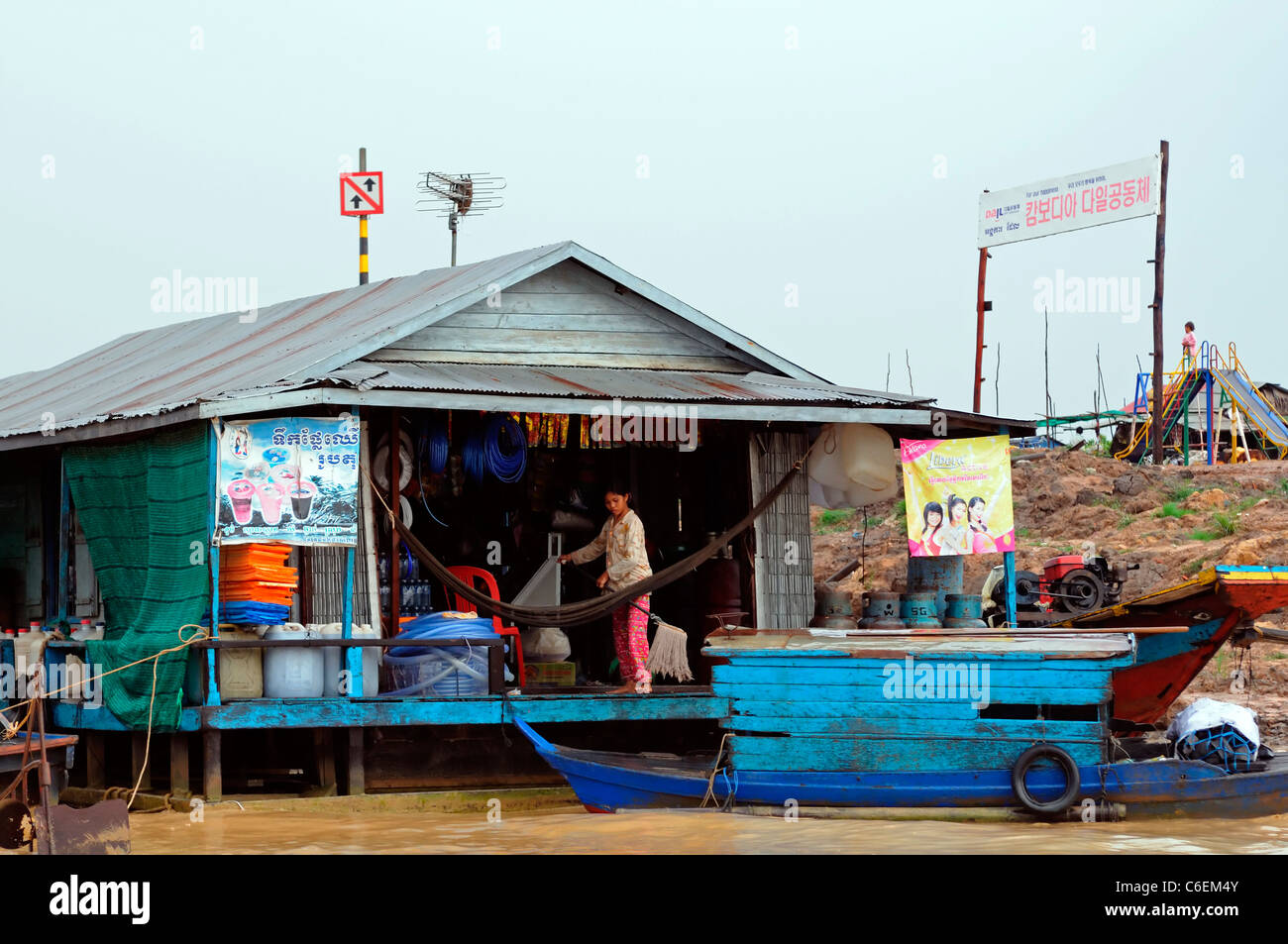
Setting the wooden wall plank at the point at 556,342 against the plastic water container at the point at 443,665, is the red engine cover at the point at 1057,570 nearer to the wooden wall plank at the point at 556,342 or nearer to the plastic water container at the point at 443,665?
the wooden wall plank at the point at 556,342

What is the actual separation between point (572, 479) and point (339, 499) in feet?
13.4

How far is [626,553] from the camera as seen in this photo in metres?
13.4

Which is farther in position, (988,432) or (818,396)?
(988,432)

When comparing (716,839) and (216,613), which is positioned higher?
(216,613)

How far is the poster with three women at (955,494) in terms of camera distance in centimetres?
1402

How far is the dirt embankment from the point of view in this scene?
22.3 m

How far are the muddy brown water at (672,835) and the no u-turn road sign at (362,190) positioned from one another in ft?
29.7

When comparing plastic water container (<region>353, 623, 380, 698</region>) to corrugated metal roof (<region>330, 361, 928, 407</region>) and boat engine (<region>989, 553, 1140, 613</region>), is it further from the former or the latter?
boat engine (<region>989, 553, 1140, 613</region>)

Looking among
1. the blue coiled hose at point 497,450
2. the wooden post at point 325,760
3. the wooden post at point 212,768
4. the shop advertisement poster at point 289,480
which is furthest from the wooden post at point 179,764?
the blue coiled hose at point 497,450

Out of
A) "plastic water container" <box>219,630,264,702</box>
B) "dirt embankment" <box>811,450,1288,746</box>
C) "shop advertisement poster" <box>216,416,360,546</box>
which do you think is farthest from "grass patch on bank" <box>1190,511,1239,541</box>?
"plastic water container" <box>219,630,264,702</box>

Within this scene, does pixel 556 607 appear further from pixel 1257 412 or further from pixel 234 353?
pixel 1257 412

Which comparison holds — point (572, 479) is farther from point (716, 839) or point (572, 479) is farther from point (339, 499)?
point (716, 839)
